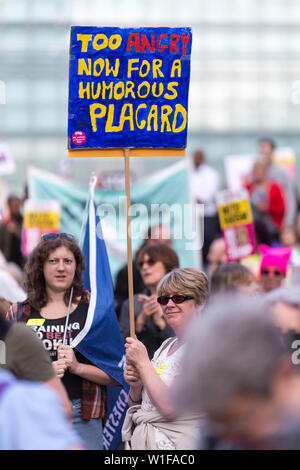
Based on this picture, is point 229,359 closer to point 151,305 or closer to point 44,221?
point 151,305

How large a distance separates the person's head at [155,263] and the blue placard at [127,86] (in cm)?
123

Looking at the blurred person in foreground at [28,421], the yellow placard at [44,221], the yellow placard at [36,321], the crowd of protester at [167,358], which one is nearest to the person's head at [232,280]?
the crowd of protester at [167,358]

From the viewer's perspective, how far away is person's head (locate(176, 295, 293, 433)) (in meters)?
2.25

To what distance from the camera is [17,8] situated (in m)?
26.0

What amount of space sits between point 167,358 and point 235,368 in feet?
7.49

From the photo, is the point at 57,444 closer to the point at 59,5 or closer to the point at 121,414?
the point at 121,414

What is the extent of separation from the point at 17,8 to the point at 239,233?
18853mm

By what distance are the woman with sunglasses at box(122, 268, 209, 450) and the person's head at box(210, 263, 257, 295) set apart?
44.4 inches

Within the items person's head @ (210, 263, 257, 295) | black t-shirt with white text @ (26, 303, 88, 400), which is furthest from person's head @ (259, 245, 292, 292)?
black t-shirt with white text @ (26, 303, 88, 400)

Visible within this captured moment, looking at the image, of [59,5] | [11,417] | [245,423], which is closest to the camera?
[245,423]

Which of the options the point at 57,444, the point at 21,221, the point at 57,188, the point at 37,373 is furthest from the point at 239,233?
the point at 57,444

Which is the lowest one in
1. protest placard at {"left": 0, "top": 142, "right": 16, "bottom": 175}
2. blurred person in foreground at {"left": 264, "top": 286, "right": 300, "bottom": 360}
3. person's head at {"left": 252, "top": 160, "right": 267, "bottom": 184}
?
blurred person in foreground at {"left": 264, "top": 286, "right": 300, "bottom": 360}

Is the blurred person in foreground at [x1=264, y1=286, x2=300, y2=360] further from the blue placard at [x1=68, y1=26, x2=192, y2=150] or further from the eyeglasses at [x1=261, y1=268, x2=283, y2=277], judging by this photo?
the eyeglasses at [x1=261, y1=268, x2=283, y2=277]

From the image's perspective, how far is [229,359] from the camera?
2.27 m
